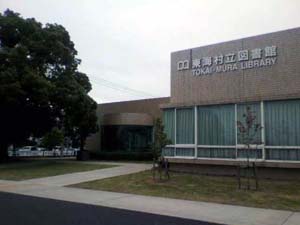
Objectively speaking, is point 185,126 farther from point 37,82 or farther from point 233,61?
point 37,82

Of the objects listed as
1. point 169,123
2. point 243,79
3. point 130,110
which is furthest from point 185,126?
point 130,110

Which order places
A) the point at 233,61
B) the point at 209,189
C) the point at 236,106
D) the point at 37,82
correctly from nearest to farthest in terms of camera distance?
the point at 209,189 < the point at 236,106 < the point at 233,61 < the point at 37,82

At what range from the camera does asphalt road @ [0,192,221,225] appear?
9009 mm

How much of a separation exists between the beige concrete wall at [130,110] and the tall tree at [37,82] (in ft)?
16.1

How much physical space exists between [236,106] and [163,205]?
8.20 m

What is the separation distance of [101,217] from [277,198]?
6.01 meters

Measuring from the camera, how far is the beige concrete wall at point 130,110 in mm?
33625

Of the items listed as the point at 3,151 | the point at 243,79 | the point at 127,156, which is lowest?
the point at 127,156

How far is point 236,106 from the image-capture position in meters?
18.4

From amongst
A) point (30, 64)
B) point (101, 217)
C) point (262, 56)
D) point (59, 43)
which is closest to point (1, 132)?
point (30, 64)

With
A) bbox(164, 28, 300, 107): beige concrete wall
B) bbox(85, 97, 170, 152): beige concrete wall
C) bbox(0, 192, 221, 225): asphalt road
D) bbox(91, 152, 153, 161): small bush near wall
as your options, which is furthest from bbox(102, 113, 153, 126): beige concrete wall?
bbox(0, 192, 221, 225): asphalt road

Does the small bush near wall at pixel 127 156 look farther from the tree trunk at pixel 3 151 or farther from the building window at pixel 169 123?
the building window at pixel 169 123

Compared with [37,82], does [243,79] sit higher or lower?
lower

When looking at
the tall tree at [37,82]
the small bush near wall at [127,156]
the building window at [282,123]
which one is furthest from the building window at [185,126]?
the tall tree at [37,82]
